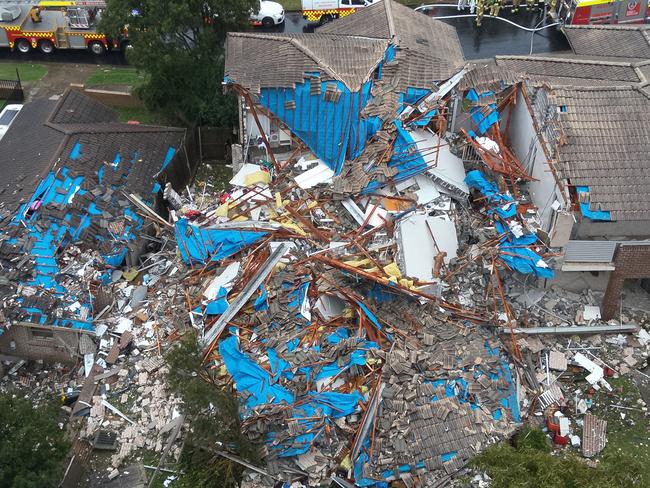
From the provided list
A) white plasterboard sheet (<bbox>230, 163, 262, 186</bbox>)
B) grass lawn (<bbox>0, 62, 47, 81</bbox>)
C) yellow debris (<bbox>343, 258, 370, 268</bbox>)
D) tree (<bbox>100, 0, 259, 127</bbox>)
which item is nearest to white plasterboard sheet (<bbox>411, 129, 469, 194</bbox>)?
yellow debris (<bbox>343, 258, 370, 268</bbox>)

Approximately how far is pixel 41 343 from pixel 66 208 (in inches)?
152

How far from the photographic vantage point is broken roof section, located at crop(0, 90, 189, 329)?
18203 mm

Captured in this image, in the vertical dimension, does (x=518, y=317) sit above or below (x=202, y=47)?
below

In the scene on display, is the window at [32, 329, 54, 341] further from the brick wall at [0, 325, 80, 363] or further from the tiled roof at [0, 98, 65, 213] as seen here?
the tiled roof at [0, 98, 65, 213]

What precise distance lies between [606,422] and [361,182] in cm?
828

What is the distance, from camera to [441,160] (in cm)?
1966

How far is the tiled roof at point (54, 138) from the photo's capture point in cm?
2078

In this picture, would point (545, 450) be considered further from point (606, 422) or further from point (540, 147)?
point (540, 147)

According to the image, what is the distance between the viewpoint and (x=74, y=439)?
51.4ft

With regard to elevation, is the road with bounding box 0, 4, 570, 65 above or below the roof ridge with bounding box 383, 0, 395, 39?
below

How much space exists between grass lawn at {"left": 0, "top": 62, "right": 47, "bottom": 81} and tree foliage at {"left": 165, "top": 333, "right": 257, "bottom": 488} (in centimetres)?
2023

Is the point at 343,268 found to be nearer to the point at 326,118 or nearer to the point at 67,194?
the point at 326,118

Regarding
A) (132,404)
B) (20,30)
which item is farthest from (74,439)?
(20,30)

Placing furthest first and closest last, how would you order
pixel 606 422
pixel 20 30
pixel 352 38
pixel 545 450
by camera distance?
pixel 20 30
pixel 352 38
pixel 606 422
pixel 545 450
